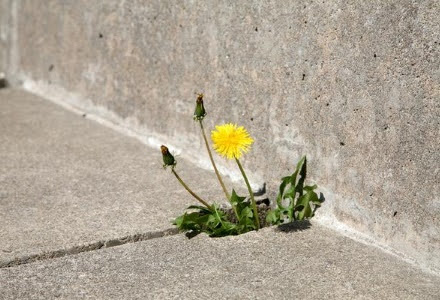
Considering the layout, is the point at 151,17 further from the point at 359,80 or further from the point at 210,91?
the point at 359,80

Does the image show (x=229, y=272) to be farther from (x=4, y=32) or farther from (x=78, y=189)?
(x=4, y=32)

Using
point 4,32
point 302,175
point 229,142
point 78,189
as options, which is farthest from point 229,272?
point 4,32

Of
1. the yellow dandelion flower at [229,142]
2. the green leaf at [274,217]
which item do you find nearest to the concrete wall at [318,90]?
the green leaf at [274,217]

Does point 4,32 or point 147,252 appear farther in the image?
point 4,32

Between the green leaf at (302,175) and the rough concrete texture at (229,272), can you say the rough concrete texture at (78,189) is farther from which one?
the green leaf at (302,175)

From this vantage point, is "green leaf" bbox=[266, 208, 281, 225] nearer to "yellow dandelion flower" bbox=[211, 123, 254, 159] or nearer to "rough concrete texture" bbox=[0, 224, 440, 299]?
"rough concrete texture" bbox=[0, 224, 440, 299]

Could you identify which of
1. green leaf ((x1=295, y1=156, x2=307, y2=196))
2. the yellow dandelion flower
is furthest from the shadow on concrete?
the yellow dandelion flower

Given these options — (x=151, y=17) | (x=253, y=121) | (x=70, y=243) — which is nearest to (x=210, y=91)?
(x=253, y=121)
